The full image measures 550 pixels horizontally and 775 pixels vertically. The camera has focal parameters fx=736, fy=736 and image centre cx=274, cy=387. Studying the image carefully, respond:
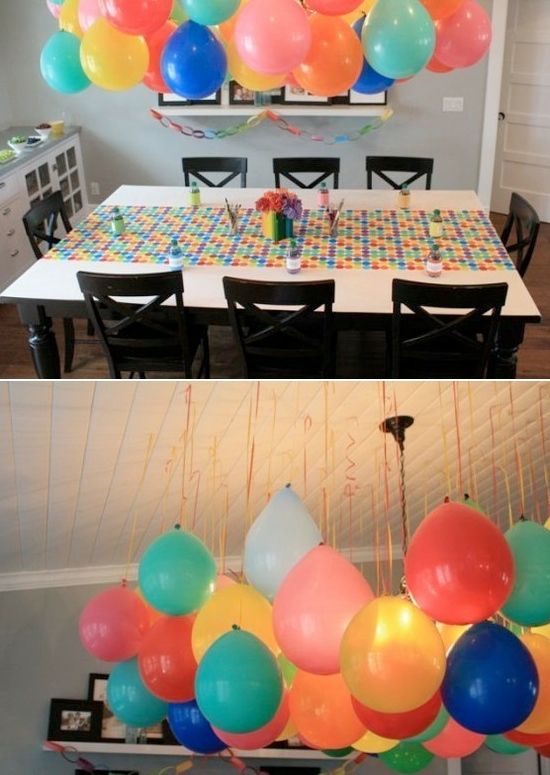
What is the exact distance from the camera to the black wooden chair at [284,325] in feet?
7.89

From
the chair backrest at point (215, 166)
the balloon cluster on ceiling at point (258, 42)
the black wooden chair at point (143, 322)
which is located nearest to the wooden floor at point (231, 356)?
the black wooden chair at point (143, 322)

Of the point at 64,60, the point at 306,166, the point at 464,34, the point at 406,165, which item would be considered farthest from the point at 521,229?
the point at 64,60

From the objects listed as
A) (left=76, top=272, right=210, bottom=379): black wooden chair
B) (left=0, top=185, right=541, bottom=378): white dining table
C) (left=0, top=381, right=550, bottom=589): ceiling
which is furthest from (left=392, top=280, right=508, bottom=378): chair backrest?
(left=76, top=272, right=210, bottom=379): black wooden chair

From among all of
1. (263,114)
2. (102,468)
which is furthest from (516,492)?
(263,114)

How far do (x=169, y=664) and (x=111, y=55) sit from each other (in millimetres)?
1867

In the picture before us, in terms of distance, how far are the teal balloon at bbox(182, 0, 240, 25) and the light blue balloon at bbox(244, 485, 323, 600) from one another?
147cm

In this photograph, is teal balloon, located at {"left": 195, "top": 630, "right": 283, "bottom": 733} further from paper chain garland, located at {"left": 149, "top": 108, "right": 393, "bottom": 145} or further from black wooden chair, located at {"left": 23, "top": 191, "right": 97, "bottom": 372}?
paper chain garland, located at {"left": 149, "top": 108, "right": 393, "bottom": 145}

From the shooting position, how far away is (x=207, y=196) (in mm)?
3811

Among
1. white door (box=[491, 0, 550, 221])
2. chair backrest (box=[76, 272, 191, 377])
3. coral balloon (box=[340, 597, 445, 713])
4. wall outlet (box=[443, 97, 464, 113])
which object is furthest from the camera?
white door (box=[491, 0, 550, 221])

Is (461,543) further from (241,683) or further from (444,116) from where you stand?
(444,116)

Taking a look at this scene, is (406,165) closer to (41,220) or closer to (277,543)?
(41,220)

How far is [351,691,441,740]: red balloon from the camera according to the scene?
1.34m

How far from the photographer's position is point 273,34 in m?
2.17

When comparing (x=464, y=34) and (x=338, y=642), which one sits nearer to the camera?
(x=338, y=642)
